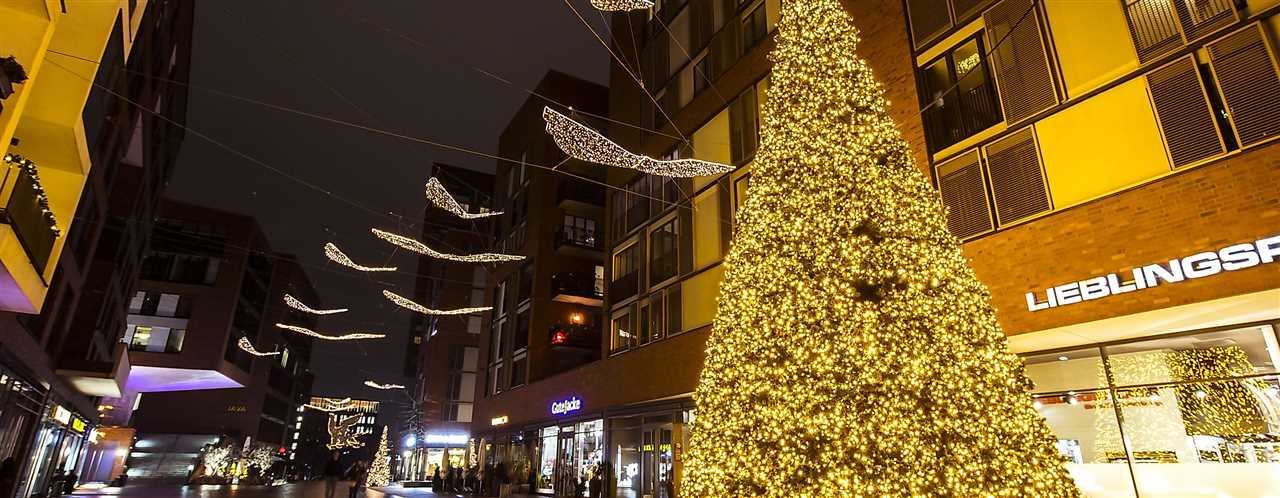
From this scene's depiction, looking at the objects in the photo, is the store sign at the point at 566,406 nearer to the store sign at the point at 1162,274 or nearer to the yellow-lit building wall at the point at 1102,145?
the store sign at the point at 1162,274

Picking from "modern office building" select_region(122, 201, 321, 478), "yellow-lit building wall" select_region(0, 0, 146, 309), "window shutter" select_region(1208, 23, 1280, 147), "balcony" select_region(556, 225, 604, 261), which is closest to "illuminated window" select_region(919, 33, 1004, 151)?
"window shutter" select_region(1208, 23, 1280, 147)

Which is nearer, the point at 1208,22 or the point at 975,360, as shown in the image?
the point at 975,360

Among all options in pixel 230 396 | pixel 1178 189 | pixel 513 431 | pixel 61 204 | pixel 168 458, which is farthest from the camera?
pixel 230 396

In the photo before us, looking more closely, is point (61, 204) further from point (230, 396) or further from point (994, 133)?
point (230, 396)

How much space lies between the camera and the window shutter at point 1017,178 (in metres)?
10.9

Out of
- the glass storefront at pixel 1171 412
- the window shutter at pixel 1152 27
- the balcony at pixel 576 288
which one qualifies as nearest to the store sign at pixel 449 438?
the balcony at pixel 576 288

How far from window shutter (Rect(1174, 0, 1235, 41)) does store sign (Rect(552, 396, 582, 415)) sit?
2088 cm

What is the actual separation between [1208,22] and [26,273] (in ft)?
65.3

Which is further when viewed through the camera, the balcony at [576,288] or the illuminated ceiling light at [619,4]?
the balcony at [576,288]

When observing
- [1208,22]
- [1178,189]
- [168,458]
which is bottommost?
[168,458]

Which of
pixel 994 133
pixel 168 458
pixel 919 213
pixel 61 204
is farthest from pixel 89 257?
pixel 168 458

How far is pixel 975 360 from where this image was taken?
6.33 m

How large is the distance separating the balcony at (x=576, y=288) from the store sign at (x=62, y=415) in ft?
62.2

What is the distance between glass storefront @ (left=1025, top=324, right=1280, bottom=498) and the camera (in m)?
8.63
